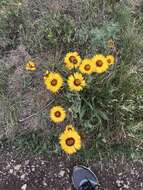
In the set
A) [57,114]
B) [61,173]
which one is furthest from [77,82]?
[61,173]

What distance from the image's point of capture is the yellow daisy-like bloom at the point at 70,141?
2.46m

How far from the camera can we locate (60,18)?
3080 millimetres

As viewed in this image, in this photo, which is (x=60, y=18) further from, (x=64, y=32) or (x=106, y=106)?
(x=106, y=106)

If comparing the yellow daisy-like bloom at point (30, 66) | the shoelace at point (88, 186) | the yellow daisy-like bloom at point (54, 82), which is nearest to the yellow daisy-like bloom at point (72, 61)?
the yellow daisy-like bloom at point (54, 82)

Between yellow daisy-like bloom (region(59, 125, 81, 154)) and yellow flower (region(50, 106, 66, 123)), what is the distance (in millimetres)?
95

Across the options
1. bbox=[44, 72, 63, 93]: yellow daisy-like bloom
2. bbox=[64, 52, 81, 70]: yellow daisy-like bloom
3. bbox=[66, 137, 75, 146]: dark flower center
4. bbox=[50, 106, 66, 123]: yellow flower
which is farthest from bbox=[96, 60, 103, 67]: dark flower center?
bbox=[66, 137, 75, 146]: dark flower center

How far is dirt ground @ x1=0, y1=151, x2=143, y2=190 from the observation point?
260 cm

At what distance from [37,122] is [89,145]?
42cm

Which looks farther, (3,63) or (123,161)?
(3,63)

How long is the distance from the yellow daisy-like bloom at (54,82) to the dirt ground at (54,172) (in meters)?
0.53

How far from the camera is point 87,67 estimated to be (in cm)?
256

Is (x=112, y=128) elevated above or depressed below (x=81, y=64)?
below

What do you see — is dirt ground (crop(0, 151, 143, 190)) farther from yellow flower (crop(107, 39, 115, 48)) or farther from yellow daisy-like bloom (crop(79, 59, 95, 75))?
yellow flower (crop(107, 39, 115, 48))

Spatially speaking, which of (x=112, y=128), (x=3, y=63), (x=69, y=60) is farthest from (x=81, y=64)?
(x=3, y=63)
